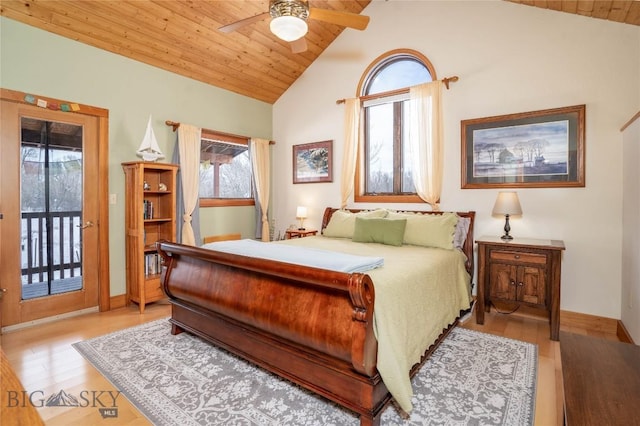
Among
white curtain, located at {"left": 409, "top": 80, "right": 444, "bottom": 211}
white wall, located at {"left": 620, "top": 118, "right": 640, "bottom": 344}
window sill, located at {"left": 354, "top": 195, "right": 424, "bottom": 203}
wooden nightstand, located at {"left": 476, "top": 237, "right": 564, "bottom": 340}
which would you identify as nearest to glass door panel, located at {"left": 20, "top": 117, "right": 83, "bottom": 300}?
window sill, located at {"left": 354, "top": 195, "right": 424, "bottom": 203}

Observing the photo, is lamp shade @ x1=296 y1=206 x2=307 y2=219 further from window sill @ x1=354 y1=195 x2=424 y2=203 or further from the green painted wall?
the green painted wall

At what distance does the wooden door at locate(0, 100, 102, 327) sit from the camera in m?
3.05

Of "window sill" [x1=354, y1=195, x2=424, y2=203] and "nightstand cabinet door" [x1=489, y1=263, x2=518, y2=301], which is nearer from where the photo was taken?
"nightstand cabinet door" [x1=489, y1=263, x2=518, y2=301]

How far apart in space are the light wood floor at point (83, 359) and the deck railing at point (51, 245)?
0.51 metres

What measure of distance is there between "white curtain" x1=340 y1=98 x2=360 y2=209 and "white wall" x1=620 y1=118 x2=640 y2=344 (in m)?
2.81

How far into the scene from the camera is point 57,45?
328 centimetres

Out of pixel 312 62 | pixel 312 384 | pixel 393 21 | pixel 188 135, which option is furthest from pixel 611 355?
pixel 312 62

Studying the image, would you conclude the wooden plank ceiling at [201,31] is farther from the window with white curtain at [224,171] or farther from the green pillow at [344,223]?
the green pillow at [344,223]

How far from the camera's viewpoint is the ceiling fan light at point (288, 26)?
8.17 ft

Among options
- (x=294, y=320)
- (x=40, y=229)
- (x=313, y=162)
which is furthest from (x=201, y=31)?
(x=294, y=320)

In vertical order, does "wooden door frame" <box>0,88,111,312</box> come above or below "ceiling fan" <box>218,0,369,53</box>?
below

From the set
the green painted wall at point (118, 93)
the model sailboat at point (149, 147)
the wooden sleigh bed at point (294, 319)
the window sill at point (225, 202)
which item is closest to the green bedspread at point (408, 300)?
the wooden sleigh bed at point (294, 319)

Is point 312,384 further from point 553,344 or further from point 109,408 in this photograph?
point 553,344

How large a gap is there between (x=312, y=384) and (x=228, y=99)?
14.1ft
